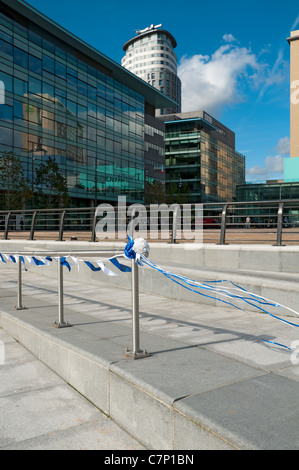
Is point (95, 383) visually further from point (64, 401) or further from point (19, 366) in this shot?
point (19, 366)

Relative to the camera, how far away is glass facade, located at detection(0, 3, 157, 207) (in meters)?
43.4

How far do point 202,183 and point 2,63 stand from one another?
2396 inches

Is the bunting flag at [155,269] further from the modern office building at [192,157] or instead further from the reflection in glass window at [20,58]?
the modern office building at [192,157]

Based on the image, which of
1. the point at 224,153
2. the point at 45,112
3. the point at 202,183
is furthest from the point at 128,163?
the point at 224,153

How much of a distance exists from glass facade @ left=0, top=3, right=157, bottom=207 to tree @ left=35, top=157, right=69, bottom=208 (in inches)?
49.3

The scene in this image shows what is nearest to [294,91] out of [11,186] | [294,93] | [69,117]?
[294,93]

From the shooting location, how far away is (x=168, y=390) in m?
2.78

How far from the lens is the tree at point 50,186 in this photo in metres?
44.5

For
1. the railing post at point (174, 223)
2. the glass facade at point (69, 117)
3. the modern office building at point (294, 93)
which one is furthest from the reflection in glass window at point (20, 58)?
the modern office building at point (294, 93)

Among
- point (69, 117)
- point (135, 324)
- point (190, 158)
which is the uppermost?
point (190, 158)

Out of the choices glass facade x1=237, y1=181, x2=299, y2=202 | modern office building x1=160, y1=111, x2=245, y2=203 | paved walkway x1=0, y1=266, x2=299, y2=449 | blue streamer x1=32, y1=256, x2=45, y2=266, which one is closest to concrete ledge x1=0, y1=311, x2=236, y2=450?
paved walkway x1=0, y1=266, x2=299, y2=449

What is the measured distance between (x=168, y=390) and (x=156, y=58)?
18635 centimetres

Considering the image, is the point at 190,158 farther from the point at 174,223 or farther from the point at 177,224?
the point at 174,223

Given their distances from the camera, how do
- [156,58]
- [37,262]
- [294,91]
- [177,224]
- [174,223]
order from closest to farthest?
[37,262] → [174,223] → [177,224] → [294,91] → [156,58]
